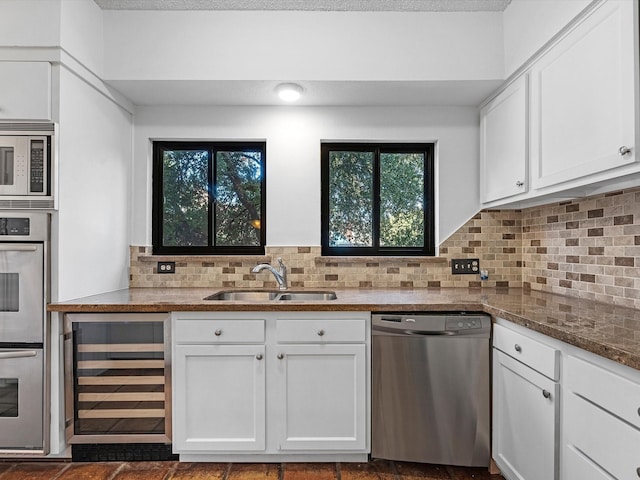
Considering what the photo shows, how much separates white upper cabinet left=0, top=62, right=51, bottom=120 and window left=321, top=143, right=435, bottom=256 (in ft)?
5.45

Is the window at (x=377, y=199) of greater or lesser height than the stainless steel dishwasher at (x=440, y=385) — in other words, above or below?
above

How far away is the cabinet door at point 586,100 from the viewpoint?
1437 millimetres

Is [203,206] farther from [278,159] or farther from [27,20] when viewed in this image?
[27,20]

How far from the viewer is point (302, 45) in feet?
7.52

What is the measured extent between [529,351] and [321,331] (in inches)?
36.9

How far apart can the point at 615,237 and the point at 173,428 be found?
240cm

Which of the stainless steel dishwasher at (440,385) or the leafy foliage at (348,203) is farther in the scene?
the leafy foliage at (348,203)

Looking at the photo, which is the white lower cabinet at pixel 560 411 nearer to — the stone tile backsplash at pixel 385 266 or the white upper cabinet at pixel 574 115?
the white upper cabinet at pixel 574 115

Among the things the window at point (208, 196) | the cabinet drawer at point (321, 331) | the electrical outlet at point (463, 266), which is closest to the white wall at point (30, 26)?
the window at point (208, 196)

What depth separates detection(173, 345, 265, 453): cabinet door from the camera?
2.02 m

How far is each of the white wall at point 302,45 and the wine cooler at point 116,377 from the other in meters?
1.41

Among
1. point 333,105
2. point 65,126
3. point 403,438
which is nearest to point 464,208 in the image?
point 333,105

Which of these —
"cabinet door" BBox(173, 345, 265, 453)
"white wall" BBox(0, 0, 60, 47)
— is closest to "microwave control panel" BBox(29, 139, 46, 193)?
"white wall" BBox(0, 0, 60, 47)

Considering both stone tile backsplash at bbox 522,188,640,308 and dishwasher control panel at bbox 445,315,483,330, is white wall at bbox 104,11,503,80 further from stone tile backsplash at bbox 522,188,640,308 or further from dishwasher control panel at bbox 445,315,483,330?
dishwasher control panel at bbox 445,315,483,330
